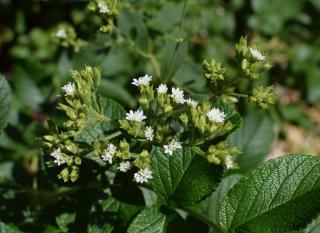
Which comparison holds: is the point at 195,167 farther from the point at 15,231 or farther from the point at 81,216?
the point at 15,231

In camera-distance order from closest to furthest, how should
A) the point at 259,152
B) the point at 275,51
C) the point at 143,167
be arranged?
the point at 143,167, the point at 259,152, the point at 275,51

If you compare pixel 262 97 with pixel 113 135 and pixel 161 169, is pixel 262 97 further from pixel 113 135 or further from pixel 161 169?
pixel 113 135

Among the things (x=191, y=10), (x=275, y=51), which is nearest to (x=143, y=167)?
(x=191, y=10)

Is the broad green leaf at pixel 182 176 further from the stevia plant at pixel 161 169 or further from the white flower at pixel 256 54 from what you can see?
the white flower at pixel 256 54

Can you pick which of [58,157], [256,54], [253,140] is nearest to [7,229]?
[58,157]

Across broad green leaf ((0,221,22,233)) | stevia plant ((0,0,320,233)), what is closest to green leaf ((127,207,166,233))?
stevia plant ((0,0,320,233))
